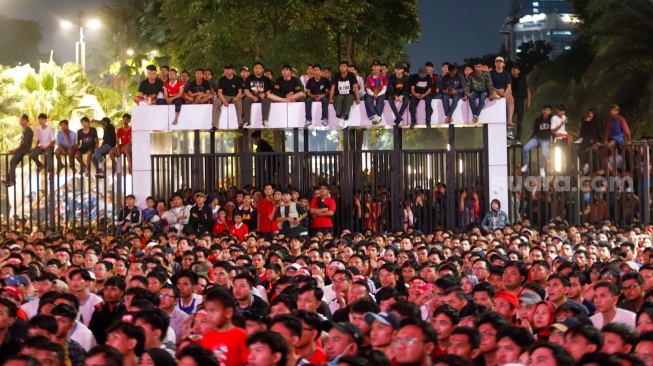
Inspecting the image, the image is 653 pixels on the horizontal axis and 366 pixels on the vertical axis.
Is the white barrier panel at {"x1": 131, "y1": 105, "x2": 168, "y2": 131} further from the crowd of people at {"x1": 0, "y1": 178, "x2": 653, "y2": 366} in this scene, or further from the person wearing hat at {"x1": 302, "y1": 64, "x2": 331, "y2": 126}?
the crowd of people at {"x1": 0, "y1": 178, "x2": 653, "y2": 366}

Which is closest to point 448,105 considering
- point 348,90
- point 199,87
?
point 348,90

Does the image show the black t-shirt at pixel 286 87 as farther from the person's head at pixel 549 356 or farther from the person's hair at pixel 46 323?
the person's head at pixel 549 356

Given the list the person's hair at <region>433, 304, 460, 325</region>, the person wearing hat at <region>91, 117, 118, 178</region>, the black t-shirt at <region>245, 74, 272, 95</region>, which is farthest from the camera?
the person wearing hat at <region>91, 117, 118, 178</region>

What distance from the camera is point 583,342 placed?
30.7 feet

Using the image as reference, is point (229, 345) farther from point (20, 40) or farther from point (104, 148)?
point (20, 40)

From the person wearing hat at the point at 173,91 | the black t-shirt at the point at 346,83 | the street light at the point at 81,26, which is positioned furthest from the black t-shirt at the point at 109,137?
the street light at the point at 81,26

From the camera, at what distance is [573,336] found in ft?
30.9

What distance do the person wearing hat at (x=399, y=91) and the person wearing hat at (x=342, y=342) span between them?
1673cm

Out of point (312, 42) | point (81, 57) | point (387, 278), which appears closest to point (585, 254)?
point (387, 278)

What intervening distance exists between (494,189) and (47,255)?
1128cm

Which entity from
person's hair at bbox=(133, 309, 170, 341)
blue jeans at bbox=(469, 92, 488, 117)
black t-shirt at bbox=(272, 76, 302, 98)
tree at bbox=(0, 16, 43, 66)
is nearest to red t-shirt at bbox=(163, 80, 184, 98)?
black t-shirt at bbox=(272, 76, 302, 98)

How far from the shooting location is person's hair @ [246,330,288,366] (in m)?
9.10

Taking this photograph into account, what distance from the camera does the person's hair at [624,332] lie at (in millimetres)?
9641

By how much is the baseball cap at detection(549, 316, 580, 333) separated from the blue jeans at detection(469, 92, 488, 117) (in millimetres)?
15234
